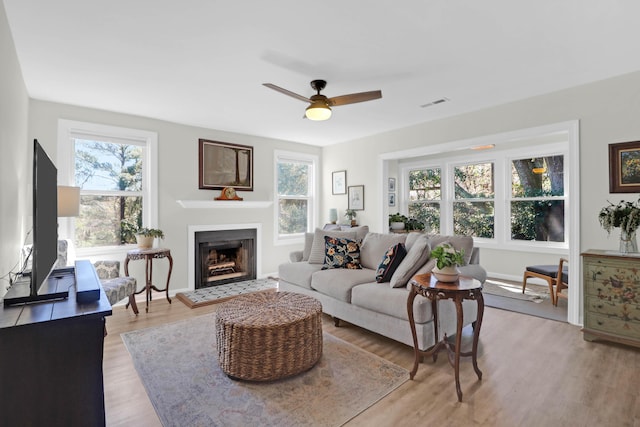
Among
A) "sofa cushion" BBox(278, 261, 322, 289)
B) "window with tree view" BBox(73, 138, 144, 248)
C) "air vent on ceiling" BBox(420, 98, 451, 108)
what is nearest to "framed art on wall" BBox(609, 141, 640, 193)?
"air vent on ceiling" BBox(420, 98, 451, 108)

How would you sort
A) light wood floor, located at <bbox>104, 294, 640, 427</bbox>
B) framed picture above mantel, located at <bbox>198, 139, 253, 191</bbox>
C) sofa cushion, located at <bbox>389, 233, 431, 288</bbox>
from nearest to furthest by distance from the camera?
light wood floor, located at <bbox>104, 294, 640, 427</bbox> → sofa cushion, located at <bbox>389, 233, 431, 288</bbox> → framed picture above mantel, located at <bbox>198, 139, 253, 191</bbox>

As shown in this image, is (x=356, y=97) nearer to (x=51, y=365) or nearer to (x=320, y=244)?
(x=320, y=244)

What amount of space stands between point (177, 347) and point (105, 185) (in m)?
2.63

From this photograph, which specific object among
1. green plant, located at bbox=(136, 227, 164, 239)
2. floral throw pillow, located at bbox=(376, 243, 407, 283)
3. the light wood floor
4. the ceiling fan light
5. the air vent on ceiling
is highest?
the air vent on ceiling

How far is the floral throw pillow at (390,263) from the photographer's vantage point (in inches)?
124

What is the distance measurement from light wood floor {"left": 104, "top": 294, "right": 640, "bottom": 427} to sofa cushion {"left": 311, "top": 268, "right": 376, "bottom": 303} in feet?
1.31

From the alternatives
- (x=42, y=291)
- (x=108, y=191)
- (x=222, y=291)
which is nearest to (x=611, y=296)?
(x=42, y=291)

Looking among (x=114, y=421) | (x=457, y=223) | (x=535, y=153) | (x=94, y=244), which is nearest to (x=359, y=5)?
(x=114, y=421)

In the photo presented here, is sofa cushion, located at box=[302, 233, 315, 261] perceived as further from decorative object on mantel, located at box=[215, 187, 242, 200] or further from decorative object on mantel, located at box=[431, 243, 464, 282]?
decorative object on mantel, located at box=[431, 243, 464, 282]

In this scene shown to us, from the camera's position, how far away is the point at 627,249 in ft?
9.51

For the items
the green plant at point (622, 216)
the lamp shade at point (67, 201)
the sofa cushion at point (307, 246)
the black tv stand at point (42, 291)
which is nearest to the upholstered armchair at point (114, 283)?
the lamp shade at point (67, 201)

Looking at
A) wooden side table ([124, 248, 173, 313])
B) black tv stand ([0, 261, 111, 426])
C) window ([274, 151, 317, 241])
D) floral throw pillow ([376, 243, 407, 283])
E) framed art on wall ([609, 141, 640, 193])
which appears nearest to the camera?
black tv stand ([0, 261, 111, 426])

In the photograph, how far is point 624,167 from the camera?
3.10 meters

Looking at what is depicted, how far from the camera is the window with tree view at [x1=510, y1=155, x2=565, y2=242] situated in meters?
5.07
